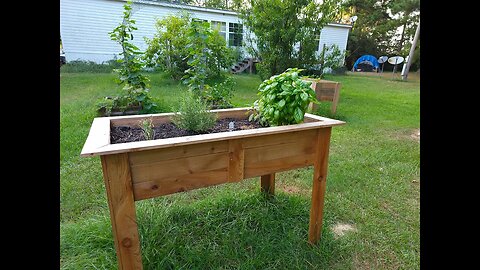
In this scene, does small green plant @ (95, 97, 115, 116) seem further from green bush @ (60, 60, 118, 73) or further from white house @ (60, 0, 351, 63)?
white house @ (60, 0, 351, 63)

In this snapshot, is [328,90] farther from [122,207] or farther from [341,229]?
[122,207]

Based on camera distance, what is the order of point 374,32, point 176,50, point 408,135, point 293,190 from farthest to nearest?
point 374,32 < point 176,50 < point 408,135 < point 293,190

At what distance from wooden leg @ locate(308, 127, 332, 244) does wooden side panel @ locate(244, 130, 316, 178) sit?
0.15ft

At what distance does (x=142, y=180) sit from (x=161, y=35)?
7.72 metres

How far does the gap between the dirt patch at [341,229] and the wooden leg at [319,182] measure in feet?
0.78

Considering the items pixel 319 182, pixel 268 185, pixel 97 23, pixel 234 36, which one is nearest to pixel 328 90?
pixel 268 185

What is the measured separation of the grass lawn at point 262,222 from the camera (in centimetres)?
161

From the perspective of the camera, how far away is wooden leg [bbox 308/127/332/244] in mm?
1584

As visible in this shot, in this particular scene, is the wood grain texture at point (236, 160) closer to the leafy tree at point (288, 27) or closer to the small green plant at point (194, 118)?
the small green plant at point (194, 118)

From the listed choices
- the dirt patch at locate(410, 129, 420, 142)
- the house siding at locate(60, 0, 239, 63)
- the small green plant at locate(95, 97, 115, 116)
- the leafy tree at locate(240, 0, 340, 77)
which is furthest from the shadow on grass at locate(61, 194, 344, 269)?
the house siding at locate(60, 0, 239, 63)

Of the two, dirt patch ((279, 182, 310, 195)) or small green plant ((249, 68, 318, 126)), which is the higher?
small green plant ((249, 68, 318, 126))

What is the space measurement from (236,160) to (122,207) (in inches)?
22.4

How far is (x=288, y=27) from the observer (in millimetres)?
6285
